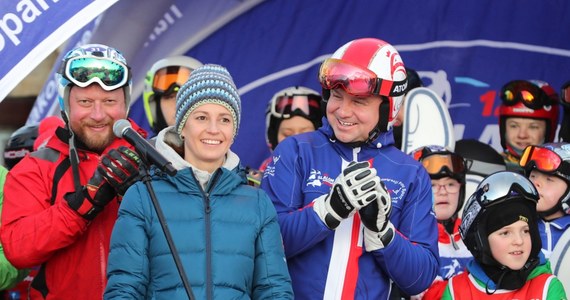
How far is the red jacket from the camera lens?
478 centimetres

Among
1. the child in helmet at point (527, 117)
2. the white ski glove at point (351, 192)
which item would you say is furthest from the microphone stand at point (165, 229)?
the child in helmet at point (527, 117)

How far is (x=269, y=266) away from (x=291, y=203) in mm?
506

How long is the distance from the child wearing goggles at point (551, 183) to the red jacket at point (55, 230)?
95.2 inches

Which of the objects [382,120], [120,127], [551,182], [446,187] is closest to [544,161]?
[551,182]

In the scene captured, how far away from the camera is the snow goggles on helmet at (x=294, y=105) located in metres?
7.01

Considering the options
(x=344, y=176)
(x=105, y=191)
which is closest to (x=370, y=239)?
(x=344, y=176)

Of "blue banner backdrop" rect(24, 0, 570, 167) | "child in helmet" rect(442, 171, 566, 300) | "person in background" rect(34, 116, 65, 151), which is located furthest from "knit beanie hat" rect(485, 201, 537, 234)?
"blue banner backdrop" rect(24, 0, 570, 167)

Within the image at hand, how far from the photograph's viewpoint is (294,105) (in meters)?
7.03

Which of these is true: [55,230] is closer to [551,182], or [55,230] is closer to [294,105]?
[294,105]

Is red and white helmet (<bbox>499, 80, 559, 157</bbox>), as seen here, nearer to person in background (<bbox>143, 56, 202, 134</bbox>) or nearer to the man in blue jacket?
person in background (<bbox>143, 56, 202, 134</bbox>)

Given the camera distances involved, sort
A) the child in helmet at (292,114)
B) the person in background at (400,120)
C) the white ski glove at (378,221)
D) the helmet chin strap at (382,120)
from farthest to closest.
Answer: the person in background at (400,120), the child in helmet at (292,114), the helmet chin strap at (382,120), the white ski glove at (378,221)

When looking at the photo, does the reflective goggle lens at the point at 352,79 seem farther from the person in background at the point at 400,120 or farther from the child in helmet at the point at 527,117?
the child in helmet at the point at 527,117

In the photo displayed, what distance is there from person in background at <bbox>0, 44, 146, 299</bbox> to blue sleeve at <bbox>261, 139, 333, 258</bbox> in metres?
0.64

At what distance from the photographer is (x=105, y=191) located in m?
4.72
